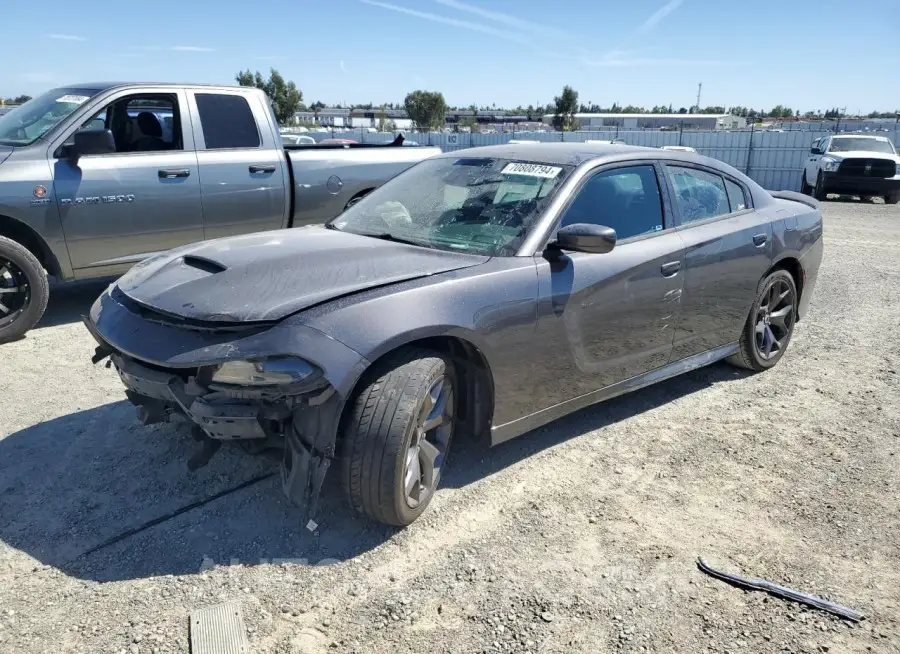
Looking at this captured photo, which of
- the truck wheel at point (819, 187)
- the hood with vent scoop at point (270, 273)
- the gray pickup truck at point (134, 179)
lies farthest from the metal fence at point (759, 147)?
the hood with vent scoop at point (270, 273)

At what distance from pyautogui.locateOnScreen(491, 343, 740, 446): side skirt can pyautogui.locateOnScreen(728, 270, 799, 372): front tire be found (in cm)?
15

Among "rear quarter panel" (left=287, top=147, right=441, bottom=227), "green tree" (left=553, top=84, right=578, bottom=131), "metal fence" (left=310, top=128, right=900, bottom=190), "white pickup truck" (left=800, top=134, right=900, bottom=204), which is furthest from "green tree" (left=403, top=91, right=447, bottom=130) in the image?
"rear quarter panel" (left=287, top=147, right=441, bottom=227)

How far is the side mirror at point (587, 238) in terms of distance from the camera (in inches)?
130

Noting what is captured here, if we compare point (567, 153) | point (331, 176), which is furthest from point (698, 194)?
point (331, 176)

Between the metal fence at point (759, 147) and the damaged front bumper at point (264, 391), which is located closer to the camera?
the damaged front bumper at point (264, 391)

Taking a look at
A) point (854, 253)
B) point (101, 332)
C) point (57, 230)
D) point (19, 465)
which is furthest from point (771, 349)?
point (854, 253)

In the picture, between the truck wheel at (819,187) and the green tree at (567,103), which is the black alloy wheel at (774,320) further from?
the green tree at (567,103)

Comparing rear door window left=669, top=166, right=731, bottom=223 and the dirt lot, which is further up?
rear door window left=669, top=166, right=731, bottom=223

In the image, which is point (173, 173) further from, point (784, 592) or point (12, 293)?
point (784, 592)

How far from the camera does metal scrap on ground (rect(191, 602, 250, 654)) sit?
7.65 feet

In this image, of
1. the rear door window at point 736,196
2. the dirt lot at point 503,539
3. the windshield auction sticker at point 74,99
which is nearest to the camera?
the dirt lot at point 503,539

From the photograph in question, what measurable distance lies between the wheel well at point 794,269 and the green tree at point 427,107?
197 feet

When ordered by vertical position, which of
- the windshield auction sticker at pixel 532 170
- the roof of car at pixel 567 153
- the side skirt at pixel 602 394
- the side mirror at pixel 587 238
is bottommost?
the side skirt at pixel 602 394

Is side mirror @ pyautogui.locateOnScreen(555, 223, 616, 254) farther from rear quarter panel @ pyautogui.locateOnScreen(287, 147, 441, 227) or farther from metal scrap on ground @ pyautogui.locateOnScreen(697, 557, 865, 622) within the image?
rear quarter panel @ pyautogui.locateOnScreen(287, 147, 441, 227)
